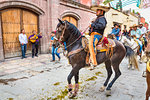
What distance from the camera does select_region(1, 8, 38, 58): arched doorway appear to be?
24.4 feet

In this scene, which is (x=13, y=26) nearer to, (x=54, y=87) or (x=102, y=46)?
(x=54, y=87)

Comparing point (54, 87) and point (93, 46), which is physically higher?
point (93, 46)

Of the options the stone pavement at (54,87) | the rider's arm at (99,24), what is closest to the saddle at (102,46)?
the rider's arm at (99,24)

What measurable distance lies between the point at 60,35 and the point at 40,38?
6.99m

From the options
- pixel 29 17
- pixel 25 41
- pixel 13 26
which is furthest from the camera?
pixel 29 17

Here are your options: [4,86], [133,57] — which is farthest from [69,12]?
[4,86]

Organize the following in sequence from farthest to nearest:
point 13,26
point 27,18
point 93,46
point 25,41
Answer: point 27,18 → point 25,41 → point 13,26 → point 93,46

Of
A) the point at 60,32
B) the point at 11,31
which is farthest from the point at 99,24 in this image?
the point at 11,31

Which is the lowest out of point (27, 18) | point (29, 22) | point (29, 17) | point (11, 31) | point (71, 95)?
point (71, 95)

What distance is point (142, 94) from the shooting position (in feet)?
11.2

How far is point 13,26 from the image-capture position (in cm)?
786

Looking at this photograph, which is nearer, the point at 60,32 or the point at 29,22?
the point at 60,32

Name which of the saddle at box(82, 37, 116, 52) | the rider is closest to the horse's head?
the saddle at box(82, 37, 116, 52)

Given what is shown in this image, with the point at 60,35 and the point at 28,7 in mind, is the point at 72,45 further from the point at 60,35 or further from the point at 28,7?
the point at 28,7
